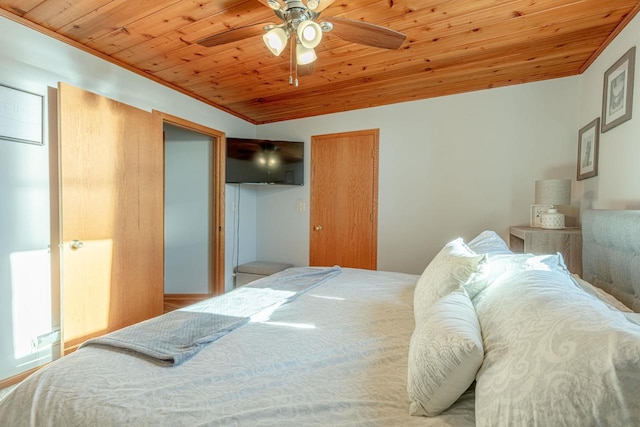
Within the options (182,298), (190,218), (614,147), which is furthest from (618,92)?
(182,298)

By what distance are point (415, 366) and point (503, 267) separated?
69 centimetres

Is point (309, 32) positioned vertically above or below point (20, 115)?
above

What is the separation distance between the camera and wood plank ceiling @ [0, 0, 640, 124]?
1817mm

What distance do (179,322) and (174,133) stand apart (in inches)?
122

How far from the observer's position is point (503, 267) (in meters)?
1.25

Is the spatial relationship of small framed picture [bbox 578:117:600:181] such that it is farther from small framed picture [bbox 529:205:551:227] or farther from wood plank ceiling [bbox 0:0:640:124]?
wood plank ceiling [bbox 0:0:640:124]

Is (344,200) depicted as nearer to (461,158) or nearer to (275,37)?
(461,158)

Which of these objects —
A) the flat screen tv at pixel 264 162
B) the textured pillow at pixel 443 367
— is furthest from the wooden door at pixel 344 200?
the textured pillow at pixel 443 367

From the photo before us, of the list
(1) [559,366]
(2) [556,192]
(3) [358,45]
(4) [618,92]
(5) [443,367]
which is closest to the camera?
(1) [559,366]

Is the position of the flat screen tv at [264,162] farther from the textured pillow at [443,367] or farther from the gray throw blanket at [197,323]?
the textured pillow at [443,367]

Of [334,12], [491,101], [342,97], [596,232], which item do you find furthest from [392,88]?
[596,232]

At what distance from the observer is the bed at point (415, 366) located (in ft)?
1.85

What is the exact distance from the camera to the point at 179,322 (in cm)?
132

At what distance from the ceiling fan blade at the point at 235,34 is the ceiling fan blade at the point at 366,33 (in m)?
0.38
